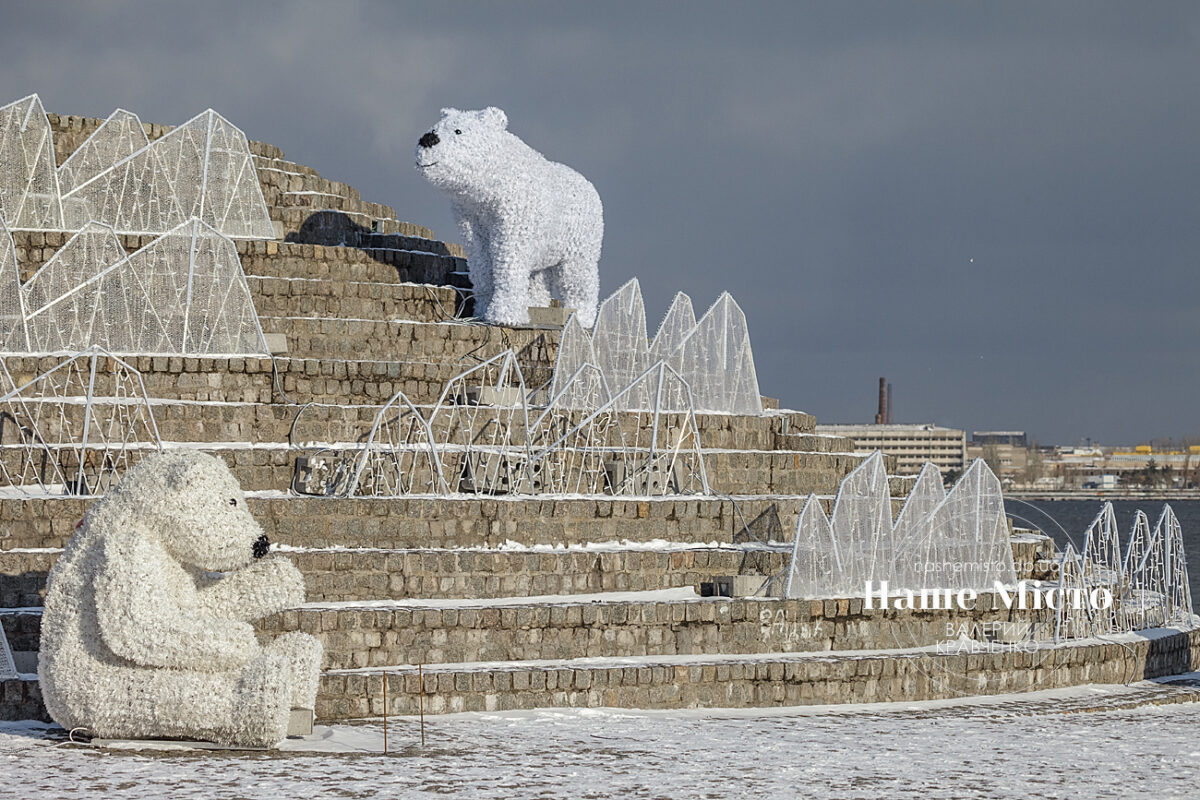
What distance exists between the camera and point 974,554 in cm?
1809

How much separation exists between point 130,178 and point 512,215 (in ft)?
18.1

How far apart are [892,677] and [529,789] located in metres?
6.24

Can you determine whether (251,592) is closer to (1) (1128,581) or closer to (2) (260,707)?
(2) (260,707)

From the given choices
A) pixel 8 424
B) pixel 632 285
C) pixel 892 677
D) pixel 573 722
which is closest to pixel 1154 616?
pixel 892 677

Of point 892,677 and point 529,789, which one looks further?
point 892,677

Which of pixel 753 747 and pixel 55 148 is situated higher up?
pixel 55 148

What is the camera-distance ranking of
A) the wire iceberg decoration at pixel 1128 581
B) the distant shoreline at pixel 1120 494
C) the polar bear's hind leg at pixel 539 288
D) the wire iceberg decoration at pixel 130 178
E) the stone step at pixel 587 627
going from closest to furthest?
the stone step at pixel 587 627, the wire iceberg decoration at pixel 1128 581, the wire iceberg decoration at pixel 130 178, the polar bear's hind leg at pixel 539 288, the distant shoreline at pixel 1120 494

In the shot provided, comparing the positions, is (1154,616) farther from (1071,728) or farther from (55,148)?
(55,148)

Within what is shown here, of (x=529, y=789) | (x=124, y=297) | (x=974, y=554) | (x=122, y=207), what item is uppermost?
(x=122, y=207)

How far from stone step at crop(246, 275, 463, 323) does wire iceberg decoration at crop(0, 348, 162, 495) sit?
3218mm

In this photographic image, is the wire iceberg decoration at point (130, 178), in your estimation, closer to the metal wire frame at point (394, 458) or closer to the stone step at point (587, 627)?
the metal wire frame at point (394, 458)

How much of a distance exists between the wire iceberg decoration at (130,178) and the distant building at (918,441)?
12415 centimetres

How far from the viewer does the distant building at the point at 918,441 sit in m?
147

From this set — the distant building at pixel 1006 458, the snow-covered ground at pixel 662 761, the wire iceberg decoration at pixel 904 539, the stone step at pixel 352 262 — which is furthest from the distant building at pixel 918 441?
the snow-covered ground at pixel 662 761
